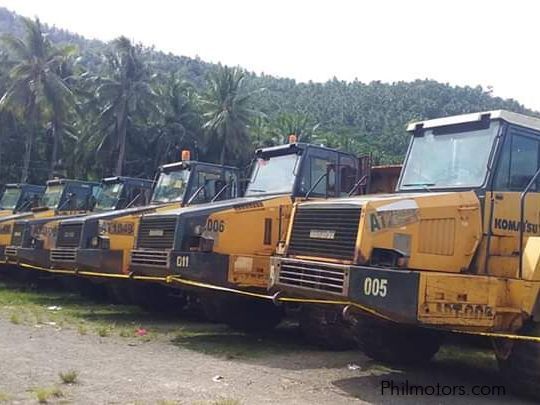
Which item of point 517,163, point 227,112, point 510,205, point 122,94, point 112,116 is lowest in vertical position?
point 510,205

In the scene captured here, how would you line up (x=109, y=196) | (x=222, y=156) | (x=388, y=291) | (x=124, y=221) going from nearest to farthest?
(x=388, y=291) < (x=124, y=221) < (x=109, y=196) < (x=222, y=156)

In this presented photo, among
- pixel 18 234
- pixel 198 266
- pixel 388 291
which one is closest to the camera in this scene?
pixel 388 291

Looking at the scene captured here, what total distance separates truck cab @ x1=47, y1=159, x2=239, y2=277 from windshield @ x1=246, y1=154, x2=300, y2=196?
104 centimetres

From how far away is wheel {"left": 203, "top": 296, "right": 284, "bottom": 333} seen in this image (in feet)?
36.6

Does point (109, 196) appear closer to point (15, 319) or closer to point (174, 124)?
point (15, 319)

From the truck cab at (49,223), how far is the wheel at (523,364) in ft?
32.5

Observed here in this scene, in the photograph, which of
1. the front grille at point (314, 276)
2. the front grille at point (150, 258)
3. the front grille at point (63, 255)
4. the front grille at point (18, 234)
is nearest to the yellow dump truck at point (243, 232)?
the front grille at point (150, 258)

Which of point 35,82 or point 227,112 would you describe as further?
point 227,112

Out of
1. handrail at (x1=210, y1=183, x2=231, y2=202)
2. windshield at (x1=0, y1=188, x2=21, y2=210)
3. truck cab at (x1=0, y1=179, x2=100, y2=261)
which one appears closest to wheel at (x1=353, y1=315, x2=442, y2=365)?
handrail at (x1=210, y1=183, x2=231, y2=202)

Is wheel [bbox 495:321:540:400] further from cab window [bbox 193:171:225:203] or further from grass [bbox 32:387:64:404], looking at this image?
cab window [bbox 193:171:225:203]

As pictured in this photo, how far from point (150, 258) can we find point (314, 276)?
4.34 metres

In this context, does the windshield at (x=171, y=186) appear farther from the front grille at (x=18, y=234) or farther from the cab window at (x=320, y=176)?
the front grille at (x=18, y=234)

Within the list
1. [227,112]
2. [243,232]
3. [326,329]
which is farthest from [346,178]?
[227,112]

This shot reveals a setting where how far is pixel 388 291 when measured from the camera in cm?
685
